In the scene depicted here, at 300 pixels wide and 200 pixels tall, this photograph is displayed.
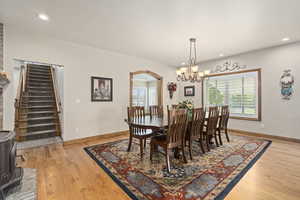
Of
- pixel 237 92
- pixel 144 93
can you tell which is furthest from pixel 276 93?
pixel 144 93

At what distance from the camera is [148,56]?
513 centimetres

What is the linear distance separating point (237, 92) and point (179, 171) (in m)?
4.03

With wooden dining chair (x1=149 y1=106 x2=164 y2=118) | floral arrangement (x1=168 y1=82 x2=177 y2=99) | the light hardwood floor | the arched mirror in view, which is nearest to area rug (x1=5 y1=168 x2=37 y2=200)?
the light hardwood floor

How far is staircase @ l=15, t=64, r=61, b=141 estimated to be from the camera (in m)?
3.91

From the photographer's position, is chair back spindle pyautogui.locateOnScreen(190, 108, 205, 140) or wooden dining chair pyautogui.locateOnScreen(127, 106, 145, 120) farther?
wooden dining chair pyautogui.locateOnScreen(127, 106, 145, 120)

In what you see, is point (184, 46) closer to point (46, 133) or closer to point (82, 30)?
point (82, 30)

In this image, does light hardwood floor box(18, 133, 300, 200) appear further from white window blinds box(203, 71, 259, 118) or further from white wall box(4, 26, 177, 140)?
white window blinds box(203, 71, 259, 118)

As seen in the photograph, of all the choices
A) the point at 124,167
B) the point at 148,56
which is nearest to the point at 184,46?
the point at 148,56

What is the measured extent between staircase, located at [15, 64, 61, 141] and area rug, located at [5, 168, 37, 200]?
88.8 inches

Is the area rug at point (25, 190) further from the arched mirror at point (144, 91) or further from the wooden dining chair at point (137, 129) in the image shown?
the arched mirror at point (144, 91)

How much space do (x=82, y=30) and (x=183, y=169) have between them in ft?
11.5

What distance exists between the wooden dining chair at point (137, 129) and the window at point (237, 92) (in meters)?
3.39

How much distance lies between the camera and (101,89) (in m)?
4.30

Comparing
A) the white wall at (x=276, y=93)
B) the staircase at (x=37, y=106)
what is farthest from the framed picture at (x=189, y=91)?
the staircase at (x=37, y=106)
